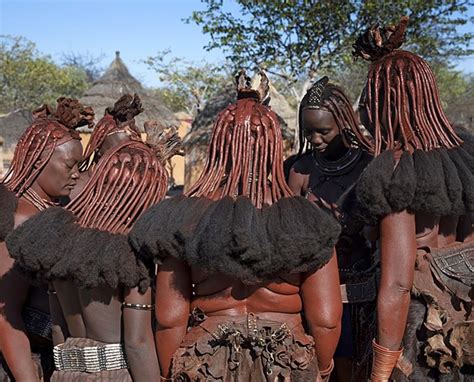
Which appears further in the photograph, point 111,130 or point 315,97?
point 111,130

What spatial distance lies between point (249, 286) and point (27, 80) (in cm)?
3321

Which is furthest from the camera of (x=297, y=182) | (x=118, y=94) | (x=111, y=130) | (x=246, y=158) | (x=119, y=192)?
(x=118, y=94)

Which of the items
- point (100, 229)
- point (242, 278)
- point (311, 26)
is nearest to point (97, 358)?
point (100, 229)

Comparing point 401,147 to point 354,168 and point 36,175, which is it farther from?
point 36,175

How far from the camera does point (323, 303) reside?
2645 millimetres

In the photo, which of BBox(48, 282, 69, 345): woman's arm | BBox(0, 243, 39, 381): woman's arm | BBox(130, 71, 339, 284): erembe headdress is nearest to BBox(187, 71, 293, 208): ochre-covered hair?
BBox(130, 71, 339, 284): erembe headdress

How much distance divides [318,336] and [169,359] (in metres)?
0.64

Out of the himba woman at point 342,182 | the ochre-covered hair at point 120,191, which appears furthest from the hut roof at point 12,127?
the ochre-covered hair at point 120,191

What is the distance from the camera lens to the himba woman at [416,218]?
2.82 metres

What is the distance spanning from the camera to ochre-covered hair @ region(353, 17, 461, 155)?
2.99 m

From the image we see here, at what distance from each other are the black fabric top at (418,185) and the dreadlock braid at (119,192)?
37.0 inches

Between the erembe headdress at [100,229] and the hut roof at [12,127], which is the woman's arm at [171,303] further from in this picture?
the hut roof at [12,127]

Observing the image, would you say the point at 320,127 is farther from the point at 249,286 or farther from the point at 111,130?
the point at 111,130

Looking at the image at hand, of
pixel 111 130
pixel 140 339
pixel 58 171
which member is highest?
pixel 111 130
